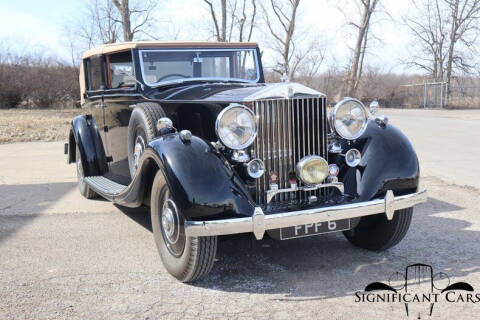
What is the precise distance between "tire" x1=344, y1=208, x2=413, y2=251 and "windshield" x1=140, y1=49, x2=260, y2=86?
202 centimetres

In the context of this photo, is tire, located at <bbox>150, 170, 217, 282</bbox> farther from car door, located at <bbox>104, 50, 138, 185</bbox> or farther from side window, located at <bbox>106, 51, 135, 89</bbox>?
side window, located at <bbox>106, 51, 135, 89</bbox>

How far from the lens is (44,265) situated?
3600 mm

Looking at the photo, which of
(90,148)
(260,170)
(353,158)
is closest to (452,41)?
(90,148)

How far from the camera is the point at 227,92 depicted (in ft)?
12.5

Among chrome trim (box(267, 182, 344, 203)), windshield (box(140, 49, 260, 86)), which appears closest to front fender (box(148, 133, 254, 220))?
chrome trim (box(267, 182, 344, 203))

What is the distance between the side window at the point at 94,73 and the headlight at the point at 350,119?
9.55 feet

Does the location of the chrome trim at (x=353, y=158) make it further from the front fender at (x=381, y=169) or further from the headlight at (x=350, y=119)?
the headlight at (x=350, y=119)

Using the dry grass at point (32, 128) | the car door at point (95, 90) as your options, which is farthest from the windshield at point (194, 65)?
the dry grass at point (32, 128)

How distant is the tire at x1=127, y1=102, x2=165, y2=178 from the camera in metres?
3.73

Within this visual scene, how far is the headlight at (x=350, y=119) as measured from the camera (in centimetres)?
355

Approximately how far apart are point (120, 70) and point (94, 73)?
103 centimetres

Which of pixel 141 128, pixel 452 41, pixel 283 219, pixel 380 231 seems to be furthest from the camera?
pixel 452 41

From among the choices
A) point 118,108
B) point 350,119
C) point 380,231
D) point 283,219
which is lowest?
point 380,231

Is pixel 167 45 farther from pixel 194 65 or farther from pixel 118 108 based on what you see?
pixel 118 108
